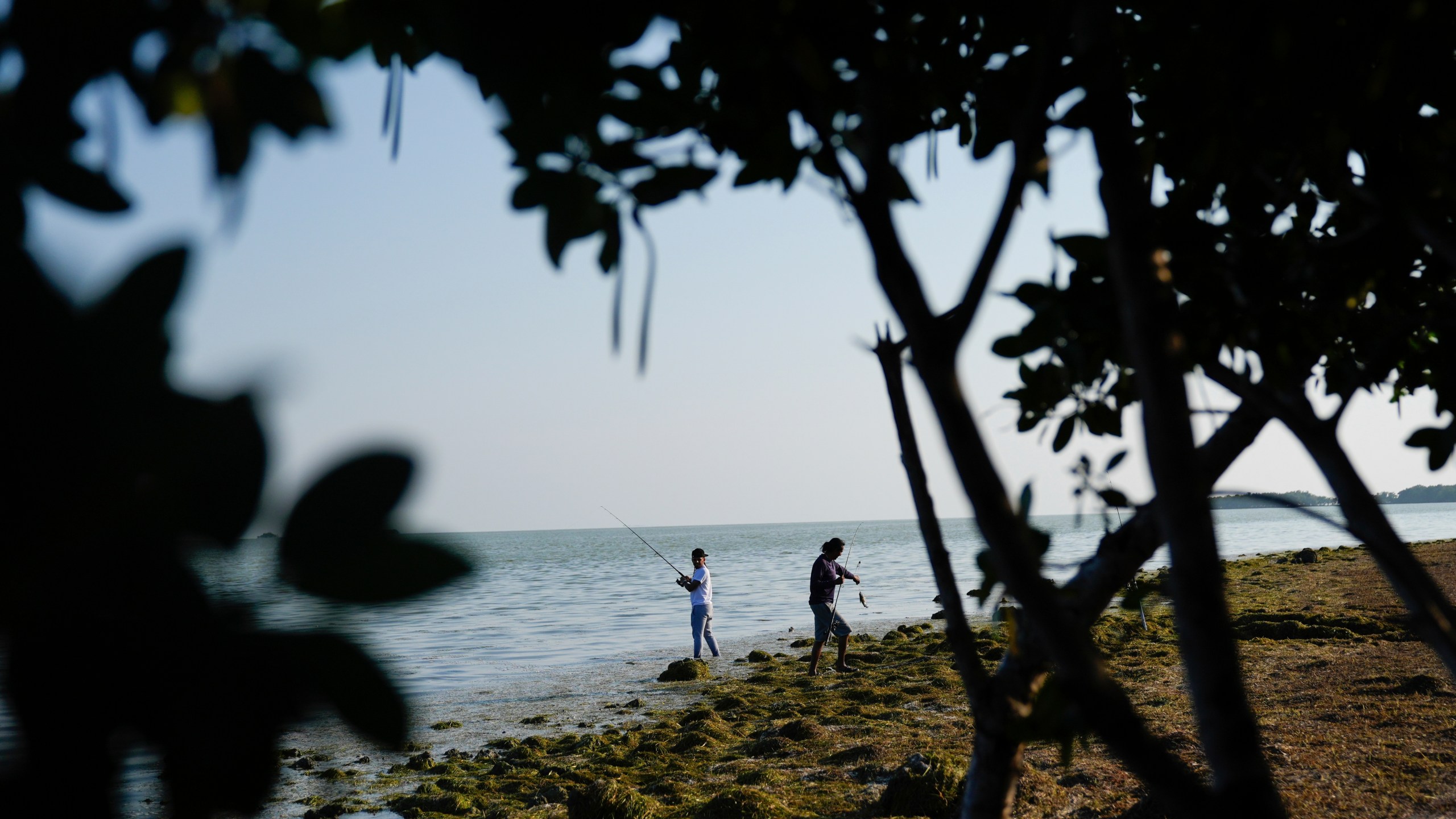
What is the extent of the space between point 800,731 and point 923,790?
2768mm

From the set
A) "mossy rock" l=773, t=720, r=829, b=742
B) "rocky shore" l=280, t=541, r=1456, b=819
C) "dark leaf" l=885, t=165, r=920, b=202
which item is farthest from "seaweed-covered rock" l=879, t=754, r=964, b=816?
"dark leaf" l=885, t=165, r=920, b=202

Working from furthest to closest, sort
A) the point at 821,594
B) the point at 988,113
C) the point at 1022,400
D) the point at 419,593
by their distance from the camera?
1. the point at 821,594
2. the point at 1022,400
3. the point at 988,113
4. the point at 419,593

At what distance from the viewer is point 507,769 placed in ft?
26.2

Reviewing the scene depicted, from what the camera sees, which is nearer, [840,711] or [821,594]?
[840,711]

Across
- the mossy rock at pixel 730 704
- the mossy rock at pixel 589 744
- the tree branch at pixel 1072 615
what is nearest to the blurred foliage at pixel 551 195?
the tree branch at pixel 1072 615

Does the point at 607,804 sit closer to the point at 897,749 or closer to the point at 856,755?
the point at 856,755

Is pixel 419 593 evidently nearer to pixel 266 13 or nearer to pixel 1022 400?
pixel 266 13

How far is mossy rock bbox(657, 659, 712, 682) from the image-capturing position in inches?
508

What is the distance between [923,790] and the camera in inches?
220

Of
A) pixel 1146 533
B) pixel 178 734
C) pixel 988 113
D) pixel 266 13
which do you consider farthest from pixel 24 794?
pixel 988 113

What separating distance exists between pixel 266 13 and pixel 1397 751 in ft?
23.6

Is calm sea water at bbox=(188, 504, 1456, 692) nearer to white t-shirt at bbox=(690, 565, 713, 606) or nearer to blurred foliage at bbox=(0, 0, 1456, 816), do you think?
blurred foliage at bbox=(0, 0, 1456, 816)

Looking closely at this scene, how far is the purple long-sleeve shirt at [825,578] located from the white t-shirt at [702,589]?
1.88 metres

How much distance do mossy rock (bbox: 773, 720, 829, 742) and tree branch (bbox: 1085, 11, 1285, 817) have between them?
24.7ft
